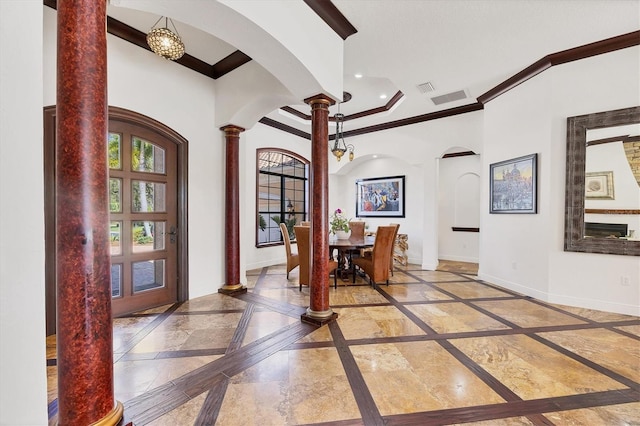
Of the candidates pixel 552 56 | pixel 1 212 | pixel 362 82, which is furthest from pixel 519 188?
pixel 1 212

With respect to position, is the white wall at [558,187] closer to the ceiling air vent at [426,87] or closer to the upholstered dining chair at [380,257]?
the ceiling air vent at [426,87]

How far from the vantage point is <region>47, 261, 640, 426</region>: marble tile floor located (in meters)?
1.65

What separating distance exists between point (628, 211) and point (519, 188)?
114 centimetres

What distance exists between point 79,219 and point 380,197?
6542mm

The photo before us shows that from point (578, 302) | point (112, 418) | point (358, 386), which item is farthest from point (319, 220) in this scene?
point (578, 302)

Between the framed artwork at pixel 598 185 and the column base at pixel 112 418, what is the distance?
5.04m

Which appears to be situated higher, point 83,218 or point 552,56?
point 552,56

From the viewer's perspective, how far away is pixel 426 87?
14.4 feet

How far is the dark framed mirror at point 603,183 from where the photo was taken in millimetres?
3234

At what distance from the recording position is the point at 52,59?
8.21ft

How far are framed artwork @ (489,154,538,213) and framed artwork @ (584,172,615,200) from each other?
521 millimetres

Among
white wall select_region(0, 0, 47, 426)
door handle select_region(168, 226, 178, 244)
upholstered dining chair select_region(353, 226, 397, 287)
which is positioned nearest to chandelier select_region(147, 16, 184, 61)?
white wall select_region(0, 0, 47, 426)

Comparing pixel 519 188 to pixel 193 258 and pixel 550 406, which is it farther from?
pixel 193 258

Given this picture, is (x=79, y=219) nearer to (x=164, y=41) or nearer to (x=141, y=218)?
(x=164, y=41)
